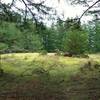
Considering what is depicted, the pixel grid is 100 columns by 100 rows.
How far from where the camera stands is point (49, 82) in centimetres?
1265

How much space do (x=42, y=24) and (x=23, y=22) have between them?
27.8 inches

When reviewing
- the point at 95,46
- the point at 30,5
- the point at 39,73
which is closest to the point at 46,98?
the point at 39,73

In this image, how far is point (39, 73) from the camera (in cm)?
1386

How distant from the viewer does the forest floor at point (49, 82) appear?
11.4m

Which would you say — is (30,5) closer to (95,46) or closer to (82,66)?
(82,66)

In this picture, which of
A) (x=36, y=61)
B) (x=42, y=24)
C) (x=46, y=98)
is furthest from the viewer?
(x=36, y=61)

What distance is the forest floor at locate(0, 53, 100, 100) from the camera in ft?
37.4

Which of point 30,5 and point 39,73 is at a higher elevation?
point 30,5

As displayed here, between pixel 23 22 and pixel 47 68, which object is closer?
pixel 23 22

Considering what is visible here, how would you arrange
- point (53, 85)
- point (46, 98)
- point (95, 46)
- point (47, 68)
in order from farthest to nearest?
point (95, 46)
point (47, 68)
point (53, 85)
point (46, 98)

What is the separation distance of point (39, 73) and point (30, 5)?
8.87 ft

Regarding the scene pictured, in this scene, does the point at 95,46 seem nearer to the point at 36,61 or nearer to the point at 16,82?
the point at 36,61

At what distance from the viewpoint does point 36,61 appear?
1661 cm

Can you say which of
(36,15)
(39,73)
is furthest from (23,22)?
(39,73)
